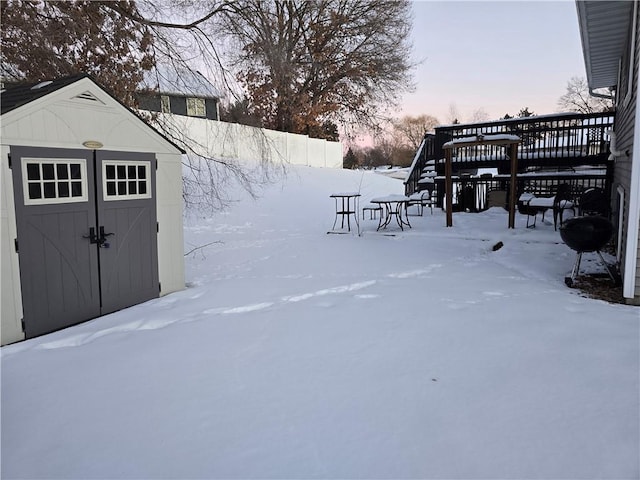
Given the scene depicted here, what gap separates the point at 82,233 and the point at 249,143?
4.53 metres

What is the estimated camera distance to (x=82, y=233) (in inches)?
171

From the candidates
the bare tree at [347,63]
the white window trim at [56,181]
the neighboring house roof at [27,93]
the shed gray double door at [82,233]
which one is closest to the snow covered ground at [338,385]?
the shed gray double door at [82,233]

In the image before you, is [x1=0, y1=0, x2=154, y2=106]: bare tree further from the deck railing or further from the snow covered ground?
the deck railing

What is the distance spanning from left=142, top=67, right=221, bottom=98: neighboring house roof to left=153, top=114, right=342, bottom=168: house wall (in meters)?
0.60

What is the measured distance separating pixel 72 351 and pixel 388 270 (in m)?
4.10

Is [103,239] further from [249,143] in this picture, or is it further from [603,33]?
[603,33]

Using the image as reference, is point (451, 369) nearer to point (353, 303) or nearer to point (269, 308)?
point (353, 303)

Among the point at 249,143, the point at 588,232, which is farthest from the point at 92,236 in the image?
the point at 588,232

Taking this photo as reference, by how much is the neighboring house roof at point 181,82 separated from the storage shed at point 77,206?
2.19 metres

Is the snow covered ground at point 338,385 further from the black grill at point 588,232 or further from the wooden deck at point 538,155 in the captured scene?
the wooden deck at point 538,155

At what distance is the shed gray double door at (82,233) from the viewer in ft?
12.9

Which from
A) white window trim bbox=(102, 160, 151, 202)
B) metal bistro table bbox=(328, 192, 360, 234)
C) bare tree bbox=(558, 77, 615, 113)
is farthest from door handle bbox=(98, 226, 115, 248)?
bare tree bbox=(558, 77, 615, 113)

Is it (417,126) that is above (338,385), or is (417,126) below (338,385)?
above

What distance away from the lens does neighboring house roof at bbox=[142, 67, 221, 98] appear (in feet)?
23.1
